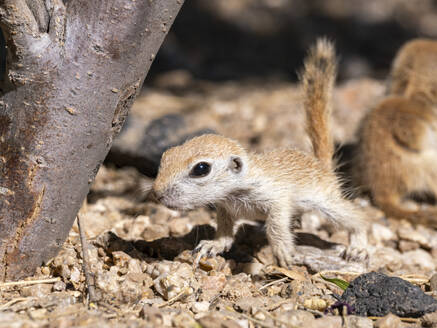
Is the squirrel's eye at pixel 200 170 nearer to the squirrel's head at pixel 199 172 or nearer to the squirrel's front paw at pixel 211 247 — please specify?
the squirrel's head at pixel 199 172

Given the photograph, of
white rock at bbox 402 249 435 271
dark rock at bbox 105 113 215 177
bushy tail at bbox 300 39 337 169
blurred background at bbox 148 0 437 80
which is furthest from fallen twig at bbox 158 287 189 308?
blurred background at bbox 148 0 437 80

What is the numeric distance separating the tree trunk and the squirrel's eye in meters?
0.49

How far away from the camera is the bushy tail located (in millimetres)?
3740

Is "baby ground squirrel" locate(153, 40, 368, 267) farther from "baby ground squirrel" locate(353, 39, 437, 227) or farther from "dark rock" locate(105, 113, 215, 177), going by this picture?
"dark rock" locate(105, 113, 215, 177)

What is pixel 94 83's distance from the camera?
248cm

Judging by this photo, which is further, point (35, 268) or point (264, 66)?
point (264, 66)

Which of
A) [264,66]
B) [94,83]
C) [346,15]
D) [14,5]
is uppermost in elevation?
[346,15]

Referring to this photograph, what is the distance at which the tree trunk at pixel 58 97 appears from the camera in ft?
7.85

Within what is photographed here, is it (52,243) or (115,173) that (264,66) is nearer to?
(115,173)

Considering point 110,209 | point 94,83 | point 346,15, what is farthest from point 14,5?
point 346,15

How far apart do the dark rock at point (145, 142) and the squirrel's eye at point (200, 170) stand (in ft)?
4.76

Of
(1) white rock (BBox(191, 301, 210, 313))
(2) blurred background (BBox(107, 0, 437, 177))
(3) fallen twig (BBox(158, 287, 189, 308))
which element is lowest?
(1) white rock (BBox(191, 301, 210, 313))

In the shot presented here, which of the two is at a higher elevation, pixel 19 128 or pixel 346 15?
pixel 346 15

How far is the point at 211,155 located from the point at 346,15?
7008 mm
